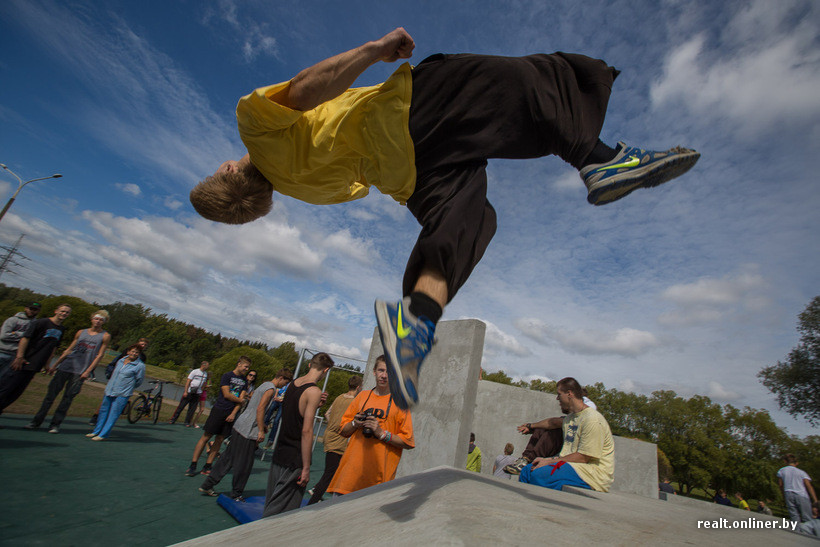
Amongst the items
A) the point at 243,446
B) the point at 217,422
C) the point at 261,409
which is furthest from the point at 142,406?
the point at 261,409

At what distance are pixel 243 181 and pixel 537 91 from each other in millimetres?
1463

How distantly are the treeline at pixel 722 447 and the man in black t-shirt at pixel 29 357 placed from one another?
128 feet

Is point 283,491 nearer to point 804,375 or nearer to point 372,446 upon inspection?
point 372,446

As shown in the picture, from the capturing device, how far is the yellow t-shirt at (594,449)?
11.9 feet

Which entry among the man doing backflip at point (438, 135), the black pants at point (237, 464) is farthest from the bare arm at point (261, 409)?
the man doing backflip at point (438, 135)

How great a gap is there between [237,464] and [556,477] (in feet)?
13.6

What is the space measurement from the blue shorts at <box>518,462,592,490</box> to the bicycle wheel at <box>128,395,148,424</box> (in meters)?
10.1

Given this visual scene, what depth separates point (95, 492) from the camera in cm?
430

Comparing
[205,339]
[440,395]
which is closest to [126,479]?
[440,395]

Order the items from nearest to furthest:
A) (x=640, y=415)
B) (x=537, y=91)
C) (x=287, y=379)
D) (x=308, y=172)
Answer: (x=537, y=91) < (x=308, y=172) < (x=287, y=379) < (x=640, y=415)

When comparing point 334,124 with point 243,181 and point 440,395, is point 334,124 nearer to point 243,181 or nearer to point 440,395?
point 243,181

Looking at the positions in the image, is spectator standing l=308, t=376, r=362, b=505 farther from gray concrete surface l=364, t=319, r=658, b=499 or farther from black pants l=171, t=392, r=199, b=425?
black pants l=171, t=392, r=199, b=425

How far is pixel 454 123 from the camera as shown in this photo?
167cm

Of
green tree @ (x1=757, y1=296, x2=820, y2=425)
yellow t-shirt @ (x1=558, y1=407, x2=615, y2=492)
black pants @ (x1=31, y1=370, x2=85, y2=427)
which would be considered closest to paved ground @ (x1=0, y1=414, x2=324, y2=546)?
black pants @ (x1=31, y1=370, x2=85, y2=427)
